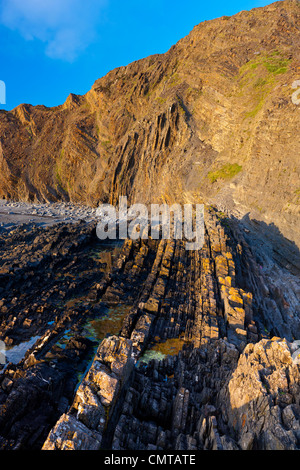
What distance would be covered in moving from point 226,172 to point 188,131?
1723 cm

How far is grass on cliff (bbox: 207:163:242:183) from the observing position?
39469 mm

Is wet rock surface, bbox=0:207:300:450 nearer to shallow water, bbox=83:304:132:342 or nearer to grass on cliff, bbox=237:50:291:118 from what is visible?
shallow water, bbox=83:304:132:342

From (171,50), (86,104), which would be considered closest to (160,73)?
(171,50)

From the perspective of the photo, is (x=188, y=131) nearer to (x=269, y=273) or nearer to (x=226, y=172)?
(x=226, y=172)

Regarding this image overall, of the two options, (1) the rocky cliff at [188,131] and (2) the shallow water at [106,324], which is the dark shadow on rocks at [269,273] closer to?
(1) the rocky cliff at [188,131]

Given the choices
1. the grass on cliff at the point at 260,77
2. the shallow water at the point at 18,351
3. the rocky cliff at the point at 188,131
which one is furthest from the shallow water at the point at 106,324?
the grass on cliff at the point at 260,77

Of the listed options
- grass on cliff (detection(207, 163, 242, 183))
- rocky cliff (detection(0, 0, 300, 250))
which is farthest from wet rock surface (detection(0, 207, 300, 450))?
grass on cliff (detection(207, 163, 242, 183))

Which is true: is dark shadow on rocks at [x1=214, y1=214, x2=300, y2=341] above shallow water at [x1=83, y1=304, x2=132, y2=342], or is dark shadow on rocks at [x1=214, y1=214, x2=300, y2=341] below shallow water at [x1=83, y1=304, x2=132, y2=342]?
above

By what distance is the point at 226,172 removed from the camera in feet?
135

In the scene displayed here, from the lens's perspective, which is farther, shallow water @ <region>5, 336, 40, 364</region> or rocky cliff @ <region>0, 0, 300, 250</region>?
rocky cliff @ <region>0, 0, 300, 250</region>

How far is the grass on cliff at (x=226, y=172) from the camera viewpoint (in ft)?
129

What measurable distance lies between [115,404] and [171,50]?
3196 inches

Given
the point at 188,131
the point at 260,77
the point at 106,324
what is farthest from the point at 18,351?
the point at 260,77

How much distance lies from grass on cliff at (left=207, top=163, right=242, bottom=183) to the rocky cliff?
0.22 meters
